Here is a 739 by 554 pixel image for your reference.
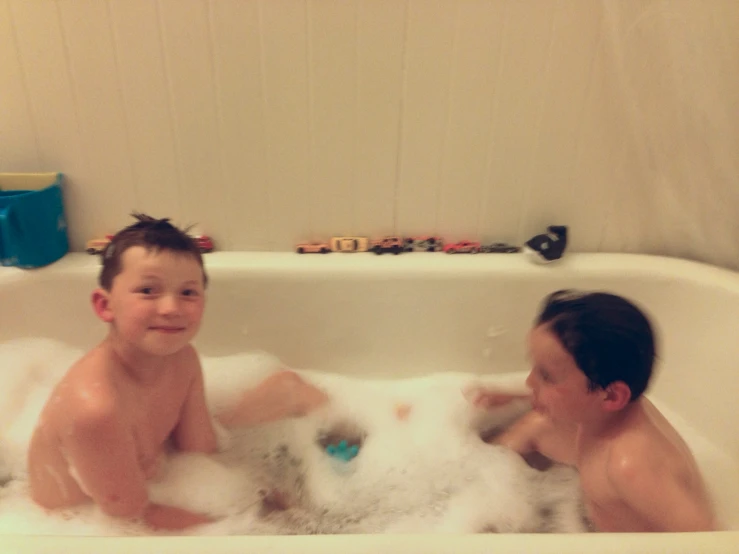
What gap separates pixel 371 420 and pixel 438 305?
281 mm

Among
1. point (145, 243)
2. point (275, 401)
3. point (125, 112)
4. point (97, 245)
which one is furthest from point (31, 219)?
point (275, 401)

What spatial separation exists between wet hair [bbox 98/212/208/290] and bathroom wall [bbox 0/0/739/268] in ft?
0.96

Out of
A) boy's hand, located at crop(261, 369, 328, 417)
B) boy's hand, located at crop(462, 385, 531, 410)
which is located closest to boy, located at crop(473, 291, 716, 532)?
boy's hand, located at crop(462, 385, 531, 410)

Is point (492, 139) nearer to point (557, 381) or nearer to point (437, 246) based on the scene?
point (437, 246)

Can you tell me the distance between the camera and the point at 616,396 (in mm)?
843

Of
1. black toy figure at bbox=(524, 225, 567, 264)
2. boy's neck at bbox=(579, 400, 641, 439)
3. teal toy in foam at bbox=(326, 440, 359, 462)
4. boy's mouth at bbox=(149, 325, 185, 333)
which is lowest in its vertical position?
teal toy in foam at bbox=(326, 440, 359, 462)

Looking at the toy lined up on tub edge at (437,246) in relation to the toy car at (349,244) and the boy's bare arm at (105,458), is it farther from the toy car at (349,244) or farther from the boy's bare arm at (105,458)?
the boy's bare arm at (105,458)

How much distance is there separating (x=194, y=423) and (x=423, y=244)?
59cm

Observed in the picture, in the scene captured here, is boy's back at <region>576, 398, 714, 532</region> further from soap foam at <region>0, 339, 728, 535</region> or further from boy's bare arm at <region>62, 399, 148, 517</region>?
boy's bare arm at <region>62, 399, 148, 517</region>

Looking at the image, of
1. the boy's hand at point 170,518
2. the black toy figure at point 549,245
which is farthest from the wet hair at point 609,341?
the boy's hand at point 170,518

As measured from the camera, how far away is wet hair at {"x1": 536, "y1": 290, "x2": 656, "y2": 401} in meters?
0.81

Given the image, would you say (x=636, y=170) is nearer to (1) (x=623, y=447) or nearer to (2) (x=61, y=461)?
(1) (x=623, y=447)

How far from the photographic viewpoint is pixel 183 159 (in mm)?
1185

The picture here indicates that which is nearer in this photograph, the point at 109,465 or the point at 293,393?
the point at 109,465
